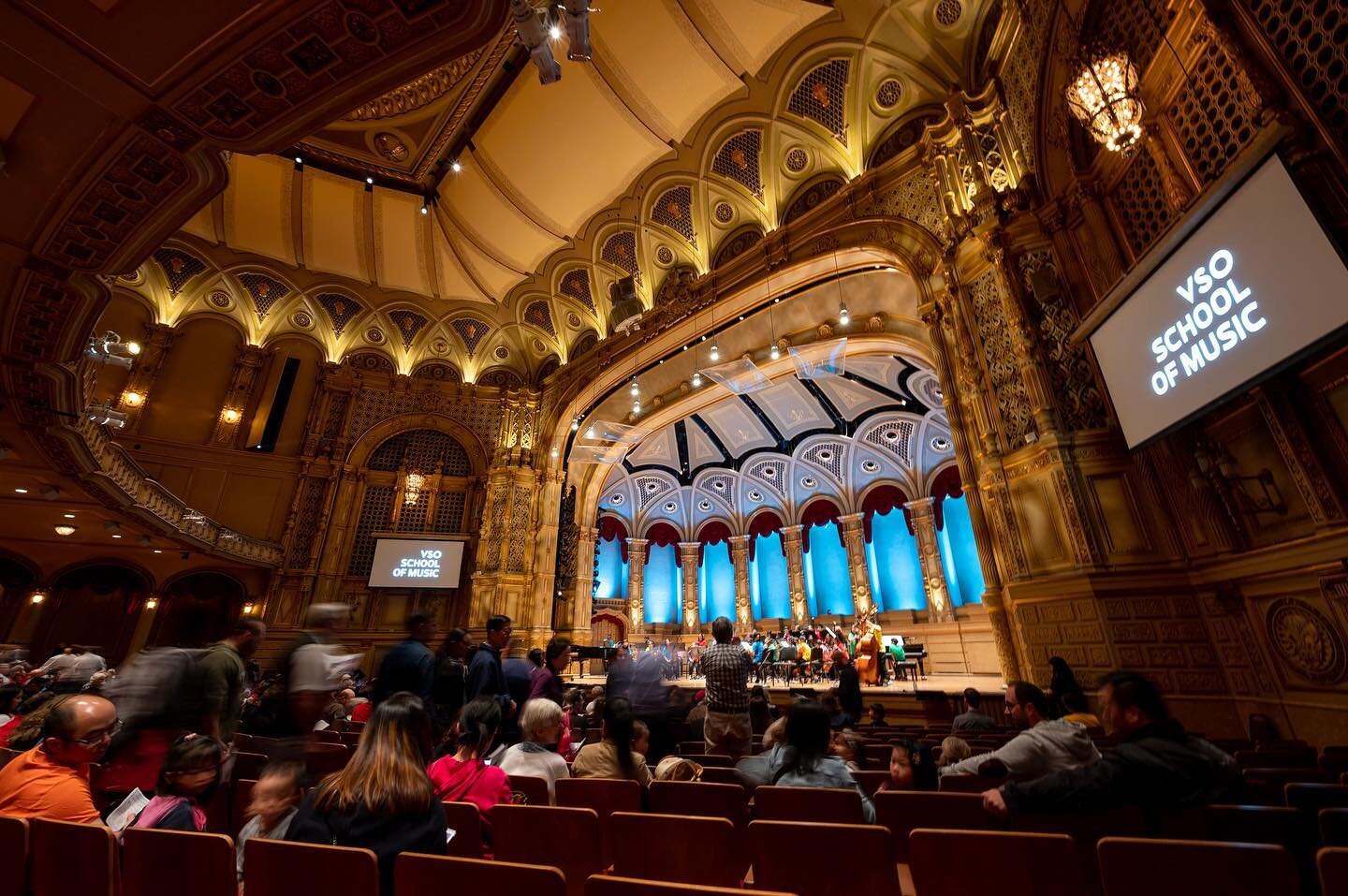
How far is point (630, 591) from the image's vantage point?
2172 cm

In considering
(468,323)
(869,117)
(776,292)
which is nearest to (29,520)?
(468,323)

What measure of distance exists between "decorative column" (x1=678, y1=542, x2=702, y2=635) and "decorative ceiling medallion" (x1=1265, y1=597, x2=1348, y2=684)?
715 inches

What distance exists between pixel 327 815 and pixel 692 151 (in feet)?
41.2

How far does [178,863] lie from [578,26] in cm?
778

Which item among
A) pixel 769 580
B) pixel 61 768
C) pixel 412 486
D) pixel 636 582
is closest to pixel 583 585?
pixel 412 486

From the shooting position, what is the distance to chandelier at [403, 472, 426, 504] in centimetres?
1482

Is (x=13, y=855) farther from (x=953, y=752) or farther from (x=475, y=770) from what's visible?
(x=953, y=752)

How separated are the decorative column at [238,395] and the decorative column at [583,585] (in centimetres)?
986

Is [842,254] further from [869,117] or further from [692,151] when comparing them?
[692,151]

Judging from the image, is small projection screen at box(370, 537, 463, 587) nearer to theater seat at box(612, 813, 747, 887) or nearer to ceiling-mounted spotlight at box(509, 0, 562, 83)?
ceiling-mounted spotlight at box(509, 0, 562, 83)

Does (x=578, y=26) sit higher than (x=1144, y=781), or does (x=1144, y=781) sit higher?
(x=578, y=26)

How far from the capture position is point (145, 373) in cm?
1273

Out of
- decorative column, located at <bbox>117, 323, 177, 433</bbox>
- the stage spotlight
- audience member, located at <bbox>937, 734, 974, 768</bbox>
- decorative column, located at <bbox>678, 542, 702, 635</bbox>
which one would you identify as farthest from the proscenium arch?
audience member, located at <bbox>937, 734, 974, 768</bbox>

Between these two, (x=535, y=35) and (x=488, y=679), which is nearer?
(x=488, y=679)
